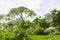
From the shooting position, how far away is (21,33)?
648cm

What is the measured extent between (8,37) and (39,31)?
31.3 metres

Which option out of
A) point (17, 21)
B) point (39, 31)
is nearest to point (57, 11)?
point (39, 31)

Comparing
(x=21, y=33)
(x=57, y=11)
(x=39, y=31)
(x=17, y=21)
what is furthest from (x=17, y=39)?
(x=57, y=11)

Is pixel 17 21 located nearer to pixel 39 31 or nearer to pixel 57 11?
pixel 39 31

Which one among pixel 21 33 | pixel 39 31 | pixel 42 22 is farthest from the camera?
pixel 42 22

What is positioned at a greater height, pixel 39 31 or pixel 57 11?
pixel 57 11

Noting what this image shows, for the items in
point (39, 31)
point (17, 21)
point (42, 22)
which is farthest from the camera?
point (42, 22)

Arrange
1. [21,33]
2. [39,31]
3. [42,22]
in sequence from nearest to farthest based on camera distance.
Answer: [21,33] < [39,31] < [42,22]

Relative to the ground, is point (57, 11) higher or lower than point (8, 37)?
higher

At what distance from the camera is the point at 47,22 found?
4762 centimetres

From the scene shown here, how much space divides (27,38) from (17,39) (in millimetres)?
302

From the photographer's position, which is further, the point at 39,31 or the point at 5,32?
the point at 39,31

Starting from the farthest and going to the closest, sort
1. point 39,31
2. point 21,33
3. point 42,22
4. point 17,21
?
1. point 42,22
2. point 39,31
3. point 17,21
4. point 21,33

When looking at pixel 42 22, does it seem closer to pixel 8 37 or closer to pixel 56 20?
pixel 56 20
